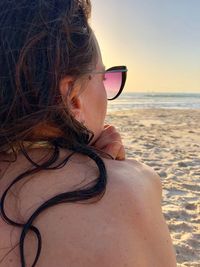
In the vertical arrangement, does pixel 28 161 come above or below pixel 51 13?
below

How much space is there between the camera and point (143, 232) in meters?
0.92

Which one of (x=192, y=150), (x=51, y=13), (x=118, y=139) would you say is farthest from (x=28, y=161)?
(x=192, y=150)

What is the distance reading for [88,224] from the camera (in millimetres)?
859

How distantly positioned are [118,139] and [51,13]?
507 mm

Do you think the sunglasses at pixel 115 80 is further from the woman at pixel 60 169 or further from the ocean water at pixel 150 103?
the ocean water at pixel 150 103

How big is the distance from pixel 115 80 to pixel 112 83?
23mm

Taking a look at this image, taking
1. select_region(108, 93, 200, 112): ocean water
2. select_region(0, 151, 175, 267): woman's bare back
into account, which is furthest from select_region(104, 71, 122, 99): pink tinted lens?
select_region(108, 93, 200, 112): ocean water

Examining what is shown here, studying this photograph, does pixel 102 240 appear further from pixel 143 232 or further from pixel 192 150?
pixel 192 150

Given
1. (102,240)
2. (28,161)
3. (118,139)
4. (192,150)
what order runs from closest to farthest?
(102,240), (28,161), (118,139), (192,150)

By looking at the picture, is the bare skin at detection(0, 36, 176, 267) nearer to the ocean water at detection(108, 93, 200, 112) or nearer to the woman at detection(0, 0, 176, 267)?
the woman at detection(0, 0, 176, 267)

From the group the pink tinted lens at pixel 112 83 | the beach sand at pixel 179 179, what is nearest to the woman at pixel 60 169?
the pink tinted lens at pixel 112 83

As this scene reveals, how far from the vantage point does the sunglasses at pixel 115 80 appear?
51.8 inches

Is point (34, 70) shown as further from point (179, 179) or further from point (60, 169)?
point (179, 179)

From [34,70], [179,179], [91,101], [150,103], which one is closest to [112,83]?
[91,101]
